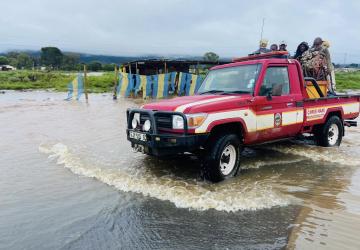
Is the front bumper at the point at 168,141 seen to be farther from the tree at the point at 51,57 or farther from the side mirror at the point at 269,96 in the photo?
the tree at the point at 51,57

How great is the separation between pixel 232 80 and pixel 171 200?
2.76 metres

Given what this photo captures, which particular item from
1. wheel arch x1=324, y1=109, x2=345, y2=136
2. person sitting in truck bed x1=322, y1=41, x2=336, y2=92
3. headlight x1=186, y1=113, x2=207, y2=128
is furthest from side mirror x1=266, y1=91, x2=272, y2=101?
person sitting in truck bed x1=322, y1=41, x2=336, y2=92

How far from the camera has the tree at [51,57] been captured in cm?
12369

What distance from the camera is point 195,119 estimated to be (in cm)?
558

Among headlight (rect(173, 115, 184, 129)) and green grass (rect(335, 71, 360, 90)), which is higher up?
green grass (rect(335, 71, 360, 90))

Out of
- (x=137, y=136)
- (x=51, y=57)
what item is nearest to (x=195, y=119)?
(x=137, y=136)

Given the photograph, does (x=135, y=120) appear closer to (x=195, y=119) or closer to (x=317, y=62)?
(x=195, y=119)

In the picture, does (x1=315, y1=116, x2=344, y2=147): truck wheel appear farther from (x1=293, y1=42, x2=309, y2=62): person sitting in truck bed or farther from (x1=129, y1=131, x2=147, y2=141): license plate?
(x1=129, y1=131, x2=147, y2=141): license plate

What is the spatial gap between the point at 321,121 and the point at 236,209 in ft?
14.0

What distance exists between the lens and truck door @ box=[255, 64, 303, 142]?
21.4 ft

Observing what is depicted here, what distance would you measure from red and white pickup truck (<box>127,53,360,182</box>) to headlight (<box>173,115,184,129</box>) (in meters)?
0.02

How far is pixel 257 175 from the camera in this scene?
6.47 meters

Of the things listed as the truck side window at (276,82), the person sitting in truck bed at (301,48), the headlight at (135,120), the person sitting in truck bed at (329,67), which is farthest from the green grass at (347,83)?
the headlight at (135,120)

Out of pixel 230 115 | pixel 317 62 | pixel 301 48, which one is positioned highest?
pixel 301 48
